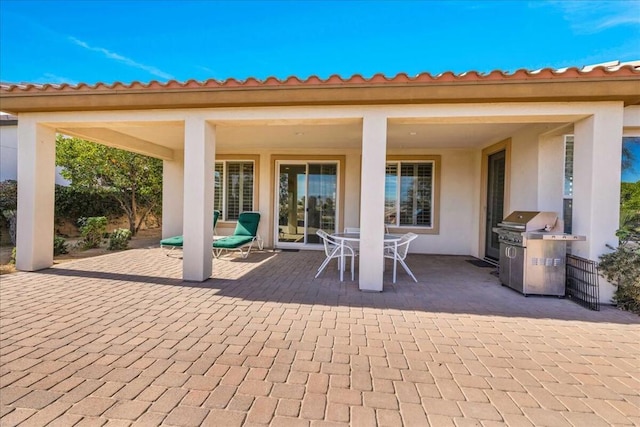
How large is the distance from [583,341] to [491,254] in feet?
15.4

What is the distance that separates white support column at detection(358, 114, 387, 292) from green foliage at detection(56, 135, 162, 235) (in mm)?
9148

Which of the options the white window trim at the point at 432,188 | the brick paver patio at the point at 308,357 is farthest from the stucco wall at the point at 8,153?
the white window trim at the point at 432,188

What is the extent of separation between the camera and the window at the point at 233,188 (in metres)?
9.66

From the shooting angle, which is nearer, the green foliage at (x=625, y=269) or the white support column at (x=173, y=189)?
the green foliage at (x=625, y=269)

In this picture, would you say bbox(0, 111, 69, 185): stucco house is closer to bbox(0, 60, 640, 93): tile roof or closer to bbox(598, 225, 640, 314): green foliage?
bbox(0, 60, 640, 93): tile roof

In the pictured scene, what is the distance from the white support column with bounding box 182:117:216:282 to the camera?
203 inches

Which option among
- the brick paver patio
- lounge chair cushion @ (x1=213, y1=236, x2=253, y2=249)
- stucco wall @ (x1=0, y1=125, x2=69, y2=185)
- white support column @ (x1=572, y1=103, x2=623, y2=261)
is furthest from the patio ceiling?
stucco wall @ (x1=0, y1=125, x2=69, y2=185)

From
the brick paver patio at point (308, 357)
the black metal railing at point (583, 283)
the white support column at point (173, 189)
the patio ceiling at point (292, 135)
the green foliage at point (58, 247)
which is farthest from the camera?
the white support column at point (173, 189)

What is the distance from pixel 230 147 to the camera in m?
9.25

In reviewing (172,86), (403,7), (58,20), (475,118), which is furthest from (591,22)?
(58,20)

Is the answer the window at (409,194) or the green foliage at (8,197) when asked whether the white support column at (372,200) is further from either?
the green foliage at (8,197)

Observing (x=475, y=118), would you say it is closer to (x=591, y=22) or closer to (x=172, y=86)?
(x=172, y=86)

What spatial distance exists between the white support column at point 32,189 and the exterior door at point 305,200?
5277mm

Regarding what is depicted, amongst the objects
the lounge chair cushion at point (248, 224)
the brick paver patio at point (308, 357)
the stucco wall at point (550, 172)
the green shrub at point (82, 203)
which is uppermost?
the stucco wall at point (550, 172)
